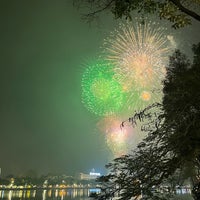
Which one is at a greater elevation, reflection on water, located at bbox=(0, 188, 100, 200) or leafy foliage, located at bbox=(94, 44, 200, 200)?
reflection on water, located at bbox=(0, 188, 100, 200)

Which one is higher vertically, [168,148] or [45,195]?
[45,195]

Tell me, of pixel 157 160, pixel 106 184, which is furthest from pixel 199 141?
pixel 106 184

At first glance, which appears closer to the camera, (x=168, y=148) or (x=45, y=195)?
(x=168, y=148)

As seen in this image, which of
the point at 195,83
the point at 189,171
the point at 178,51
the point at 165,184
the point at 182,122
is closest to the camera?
the point at 182,122

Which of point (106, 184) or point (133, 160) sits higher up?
point (133, 160)

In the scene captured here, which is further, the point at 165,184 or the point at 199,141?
the point at 165,184

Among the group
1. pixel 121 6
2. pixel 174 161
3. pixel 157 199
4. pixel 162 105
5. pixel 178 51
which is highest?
pixel 178 51

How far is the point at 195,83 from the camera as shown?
616 centimetres

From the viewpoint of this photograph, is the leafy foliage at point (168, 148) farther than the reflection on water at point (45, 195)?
No

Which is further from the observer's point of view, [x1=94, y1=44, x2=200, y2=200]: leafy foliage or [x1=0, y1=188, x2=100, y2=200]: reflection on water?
[x1=0, y1=188, x2=100, y2=200]: reflection on water

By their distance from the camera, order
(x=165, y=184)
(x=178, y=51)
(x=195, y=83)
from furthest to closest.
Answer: (x=178, y=51)
(x=165, y=184)
(x=195, y=83)

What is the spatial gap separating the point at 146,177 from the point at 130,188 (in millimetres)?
374

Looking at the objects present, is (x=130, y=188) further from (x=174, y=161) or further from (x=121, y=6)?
(x=121, y=6)

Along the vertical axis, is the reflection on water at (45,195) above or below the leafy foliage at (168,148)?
above
